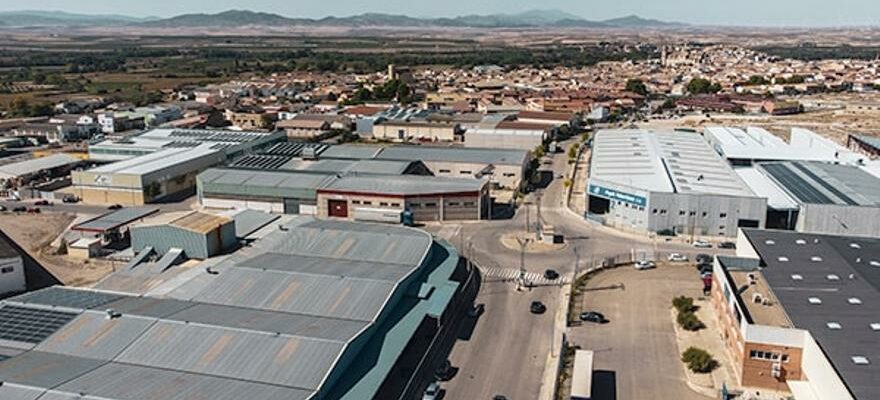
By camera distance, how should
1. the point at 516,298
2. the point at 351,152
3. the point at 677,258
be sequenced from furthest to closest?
the point at 351,152 < the point at 677,258 < the point at 516,298

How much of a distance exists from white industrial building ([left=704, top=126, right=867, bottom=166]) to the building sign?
39.7 ft

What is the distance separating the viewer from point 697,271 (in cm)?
2436

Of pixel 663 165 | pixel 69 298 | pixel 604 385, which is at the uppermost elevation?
pixel 663 165

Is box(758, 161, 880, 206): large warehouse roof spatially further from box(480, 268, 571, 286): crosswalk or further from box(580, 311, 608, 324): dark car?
box(580, 311, 608, 324): dark car

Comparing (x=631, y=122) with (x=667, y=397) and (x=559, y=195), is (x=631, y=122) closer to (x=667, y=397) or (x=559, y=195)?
(x=559, y=195)

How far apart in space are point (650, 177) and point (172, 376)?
76.3 ft

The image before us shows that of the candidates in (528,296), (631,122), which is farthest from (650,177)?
(631,122)

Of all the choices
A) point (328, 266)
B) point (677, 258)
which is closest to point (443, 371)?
point (328, 266)

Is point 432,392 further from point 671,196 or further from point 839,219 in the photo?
point 839,219

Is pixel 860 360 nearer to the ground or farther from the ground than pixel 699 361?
farther from the ground

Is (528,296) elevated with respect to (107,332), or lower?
lower

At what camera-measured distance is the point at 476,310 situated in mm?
20969

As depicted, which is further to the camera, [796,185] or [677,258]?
[796,185]

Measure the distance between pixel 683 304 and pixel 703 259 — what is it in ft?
16.6
